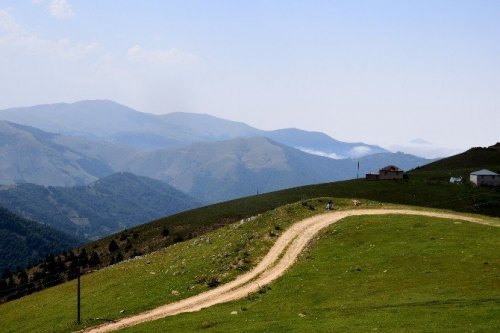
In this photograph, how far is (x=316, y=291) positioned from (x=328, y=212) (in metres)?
32.6

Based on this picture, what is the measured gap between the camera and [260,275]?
54.0 metres

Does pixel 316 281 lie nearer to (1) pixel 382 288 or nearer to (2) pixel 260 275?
(1) pixel 382 288

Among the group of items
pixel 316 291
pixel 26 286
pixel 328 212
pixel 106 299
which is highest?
pixel 328 212

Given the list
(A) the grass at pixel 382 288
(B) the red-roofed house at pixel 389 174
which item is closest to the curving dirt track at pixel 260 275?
(A) the grass at pixel 382 288

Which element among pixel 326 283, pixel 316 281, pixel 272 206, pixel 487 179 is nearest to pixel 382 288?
pixel 326 283

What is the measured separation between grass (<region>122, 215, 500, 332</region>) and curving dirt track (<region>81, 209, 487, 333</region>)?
84.2 inches

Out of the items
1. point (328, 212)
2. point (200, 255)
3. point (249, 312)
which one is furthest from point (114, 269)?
point (249, 312)

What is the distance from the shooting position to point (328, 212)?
251ft

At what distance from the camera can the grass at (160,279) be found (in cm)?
5422

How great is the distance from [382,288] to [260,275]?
1554cm

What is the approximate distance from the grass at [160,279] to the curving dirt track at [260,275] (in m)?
1.52

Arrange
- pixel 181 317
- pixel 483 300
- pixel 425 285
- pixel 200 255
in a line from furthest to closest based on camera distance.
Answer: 1. pixel 200 255
2. pixel 181 317
3. pixel 425 285
4. pixel 483 300

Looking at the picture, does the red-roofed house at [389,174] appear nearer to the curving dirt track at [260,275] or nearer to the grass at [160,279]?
the grass at [160,279]

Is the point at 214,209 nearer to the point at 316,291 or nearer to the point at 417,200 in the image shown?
the point at 417,200
